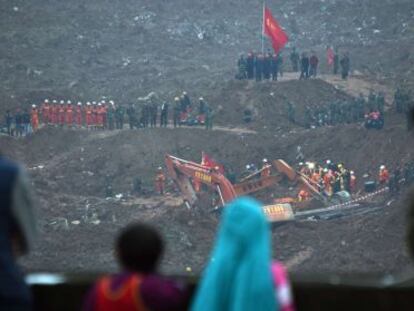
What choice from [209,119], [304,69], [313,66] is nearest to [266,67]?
[304,69]

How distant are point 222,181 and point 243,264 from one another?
19881 millimetres

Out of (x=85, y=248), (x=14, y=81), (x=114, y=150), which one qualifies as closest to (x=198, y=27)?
(x=14, y=81)

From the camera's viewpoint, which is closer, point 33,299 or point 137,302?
point 137,302

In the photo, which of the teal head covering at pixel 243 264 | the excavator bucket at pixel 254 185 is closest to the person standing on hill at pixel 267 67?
the excavator bucket at pixel 254 185

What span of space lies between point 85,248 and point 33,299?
55.4 feet

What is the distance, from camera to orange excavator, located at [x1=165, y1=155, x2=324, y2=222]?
24.1 meters

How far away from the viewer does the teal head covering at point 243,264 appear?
416 cm

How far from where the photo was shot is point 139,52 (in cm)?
4434

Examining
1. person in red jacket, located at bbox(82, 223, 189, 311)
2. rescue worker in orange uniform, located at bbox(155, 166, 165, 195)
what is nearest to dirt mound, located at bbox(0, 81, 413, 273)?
rescue worker in orange uniform, located at bbox(155, 166, 165, 195)

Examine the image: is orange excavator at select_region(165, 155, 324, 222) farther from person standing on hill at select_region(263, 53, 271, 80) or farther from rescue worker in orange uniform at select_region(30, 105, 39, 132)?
person standing on hill at select_region(263, 53, 271, 80)

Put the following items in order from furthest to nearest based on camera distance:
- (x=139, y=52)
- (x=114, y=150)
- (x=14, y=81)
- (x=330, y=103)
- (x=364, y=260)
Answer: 1. (x=139, y=52)
2. (x=14, y=81)
3. (x=330, y=103)
4. (x=114, y=150)
5. (x=364, y=260)

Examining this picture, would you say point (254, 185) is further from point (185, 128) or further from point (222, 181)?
point (185, 128)

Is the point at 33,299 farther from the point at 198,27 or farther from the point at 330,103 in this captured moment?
the point at 198,27

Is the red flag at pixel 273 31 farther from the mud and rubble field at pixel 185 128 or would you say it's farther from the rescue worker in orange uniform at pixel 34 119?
the rescue worker in orange uniform at pixel 34 119
